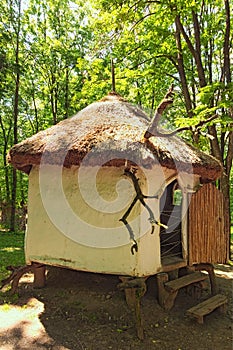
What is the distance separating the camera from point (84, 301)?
5.34m

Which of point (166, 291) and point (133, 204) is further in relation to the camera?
point (166, 291)

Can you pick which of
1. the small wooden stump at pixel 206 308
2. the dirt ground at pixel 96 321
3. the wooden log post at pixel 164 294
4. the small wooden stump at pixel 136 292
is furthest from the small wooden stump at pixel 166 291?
the small wooden stump at pixel 136 292

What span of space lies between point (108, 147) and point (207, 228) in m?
2.83

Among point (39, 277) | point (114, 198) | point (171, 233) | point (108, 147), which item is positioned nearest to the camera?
point (108, 147)

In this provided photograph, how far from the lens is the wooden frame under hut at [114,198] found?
5031mm

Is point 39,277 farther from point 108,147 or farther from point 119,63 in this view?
point 119,63

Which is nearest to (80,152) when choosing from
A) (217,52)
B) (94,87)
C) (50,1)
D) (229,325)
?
(229,325)

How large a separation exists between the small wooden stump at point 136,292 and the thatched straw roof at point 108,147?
187cm

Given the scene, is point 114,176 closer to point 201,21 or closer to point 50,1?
point 201,21

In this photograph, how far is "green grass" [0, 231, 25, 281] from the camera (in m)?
7.99

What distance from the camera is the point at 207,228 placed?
6.26 metres

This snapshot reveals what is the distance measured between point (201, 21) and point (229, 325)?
9.17 m

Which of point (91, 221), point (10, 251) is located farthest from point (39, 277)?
point (10, 251)

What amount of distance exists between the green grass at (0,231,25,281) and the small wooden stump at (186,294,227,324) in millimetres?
4138
